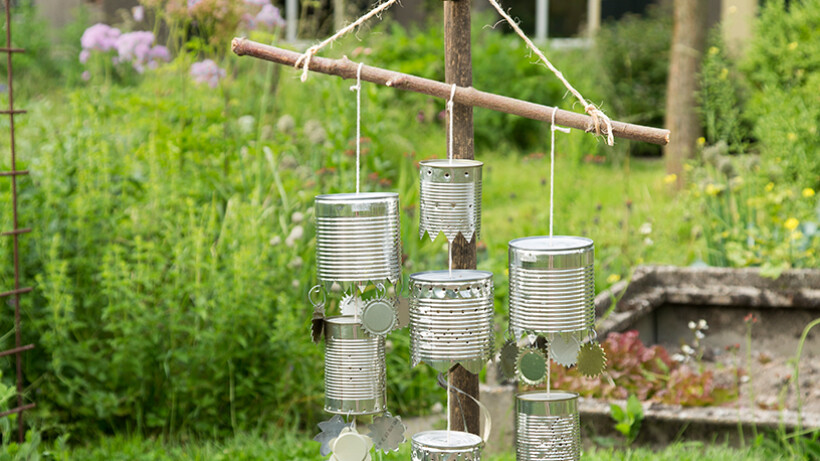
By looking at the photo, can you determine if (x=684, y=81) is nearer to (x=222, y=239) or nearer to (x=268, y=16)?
(x=268, y=16)

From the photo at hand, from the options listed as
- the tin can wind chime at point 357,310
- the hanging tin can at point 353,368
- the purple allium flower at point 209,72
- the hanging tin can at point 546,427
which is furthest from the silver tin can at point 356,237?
the purple allium flower at point 209,72

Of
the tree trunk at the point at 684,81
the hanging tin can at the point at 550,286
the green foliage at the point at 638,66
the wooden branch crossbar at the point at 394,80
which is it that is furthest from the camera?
the green foliage at the point at 638,66

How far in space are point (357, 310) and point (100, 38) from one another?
371 cm

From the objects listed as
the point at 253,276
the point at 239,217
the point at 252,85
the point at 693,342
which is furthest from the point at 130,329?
the point at 252,85

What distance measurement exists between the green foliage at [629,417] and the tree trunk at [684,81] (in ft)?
14.0

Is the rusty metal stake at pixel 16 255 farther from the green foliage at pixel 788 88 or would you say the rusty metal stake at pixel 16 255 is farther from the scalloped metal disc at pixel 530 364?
the green foliage at pixel 788 88

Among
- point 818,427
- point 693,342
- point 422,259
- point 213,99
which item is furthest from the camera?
point 213,99

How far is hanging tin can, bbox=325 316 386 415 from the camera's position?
75.5 inches

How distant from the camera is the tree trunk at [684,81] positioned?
7.46 m

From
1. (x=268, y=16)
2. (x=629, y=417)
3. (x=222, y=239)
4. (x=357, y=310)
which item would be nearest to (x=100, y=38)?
(x=268, y=16)

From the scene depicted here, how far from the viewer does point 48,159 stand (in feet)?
11.8

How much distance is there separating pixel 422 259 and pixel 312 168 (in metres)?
0.79

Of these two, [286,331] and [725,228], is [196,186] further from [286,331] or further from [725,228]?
[725,228]

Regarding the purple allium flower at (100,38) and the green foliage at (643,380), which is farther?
the purple allium flower at (100,38)
